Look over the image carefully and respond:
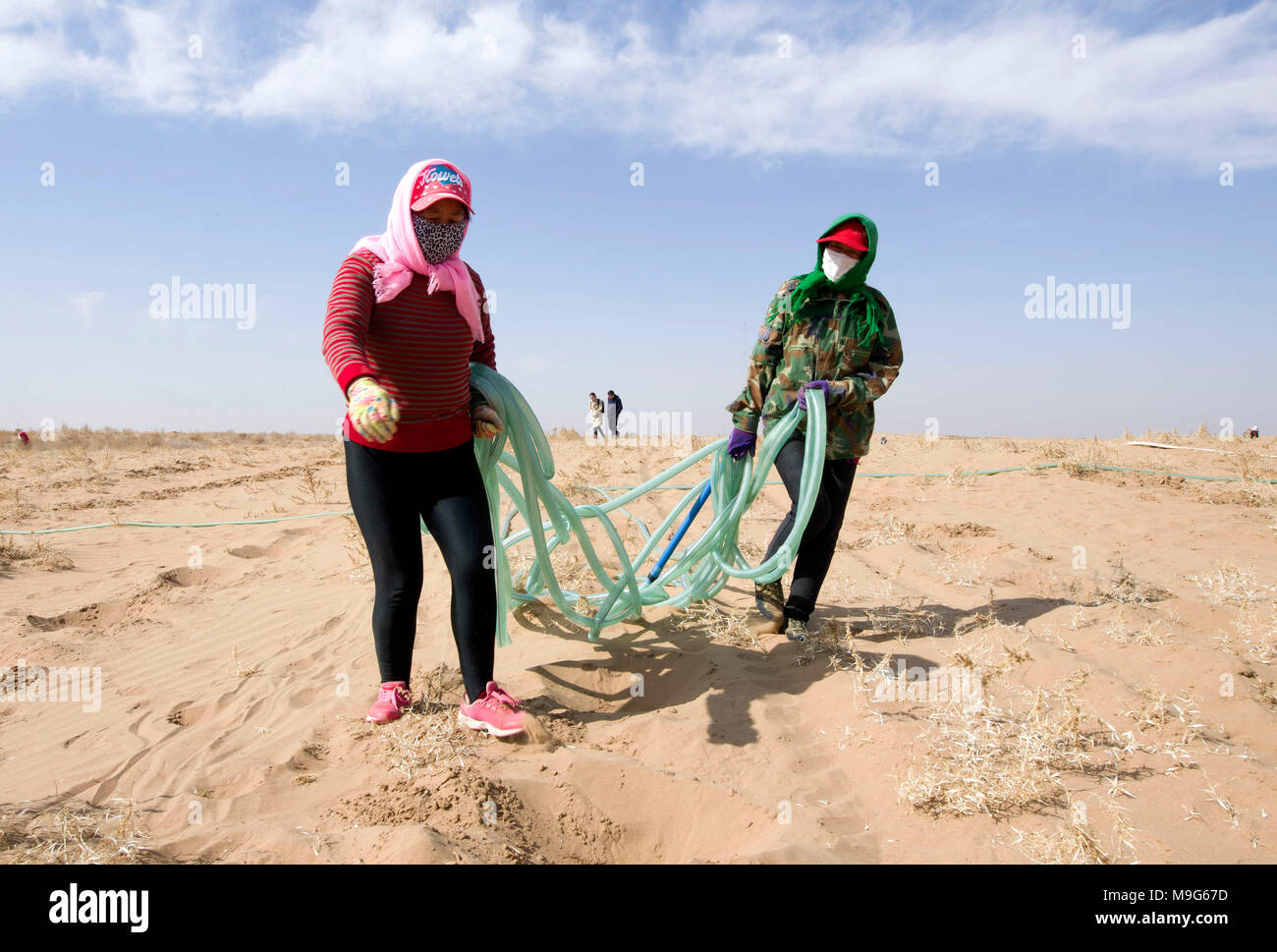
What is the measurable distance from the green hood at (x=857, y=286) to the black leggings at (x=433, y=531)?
176 centimetres

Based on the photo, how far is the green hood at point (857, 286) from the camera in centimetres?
341

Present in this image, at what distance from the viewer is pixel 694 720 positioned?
9.68ft

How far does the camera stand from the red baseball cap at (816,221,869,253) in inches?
134

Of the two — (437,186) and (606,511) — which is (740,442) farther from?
(437,186)

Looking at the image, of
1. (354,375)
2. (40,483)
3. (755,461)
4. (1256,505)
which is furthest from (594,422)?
(354,375)

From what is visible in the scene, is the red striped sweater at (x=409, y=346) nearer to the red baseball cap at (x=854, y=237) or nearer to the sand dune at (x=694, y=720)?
the sand dune at (x=694, y=720)

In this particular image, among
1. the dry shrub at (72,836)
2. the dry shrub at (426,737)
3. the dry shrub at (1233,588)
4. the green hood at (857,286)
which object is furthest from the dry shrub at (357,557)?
the dry shrub at (1233,588)

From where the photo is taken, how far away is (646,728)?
2875 millimetres

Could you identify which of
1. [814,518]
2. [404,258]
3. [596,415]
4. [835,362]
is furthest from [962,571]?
[596,415]

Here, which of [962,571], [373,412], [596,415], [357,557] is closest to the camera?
[373,412]

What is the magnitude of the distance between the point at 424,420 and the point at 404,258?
0.54 m

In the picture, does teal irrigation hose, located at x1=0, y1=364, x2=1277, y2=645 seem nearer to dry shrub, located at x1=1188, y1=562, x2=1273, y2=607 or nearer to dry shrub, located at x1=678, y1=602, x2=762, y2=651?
dry shrub, located at x1=678, y1=602, x2=762, y2=651

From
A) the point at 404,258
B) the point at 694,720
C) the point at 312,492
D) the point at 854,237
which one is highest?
the point at 854,237

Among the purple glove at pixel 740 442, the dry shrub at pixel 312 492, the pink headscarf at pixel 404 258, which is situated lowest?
the dry shrub at pixel 312 492
